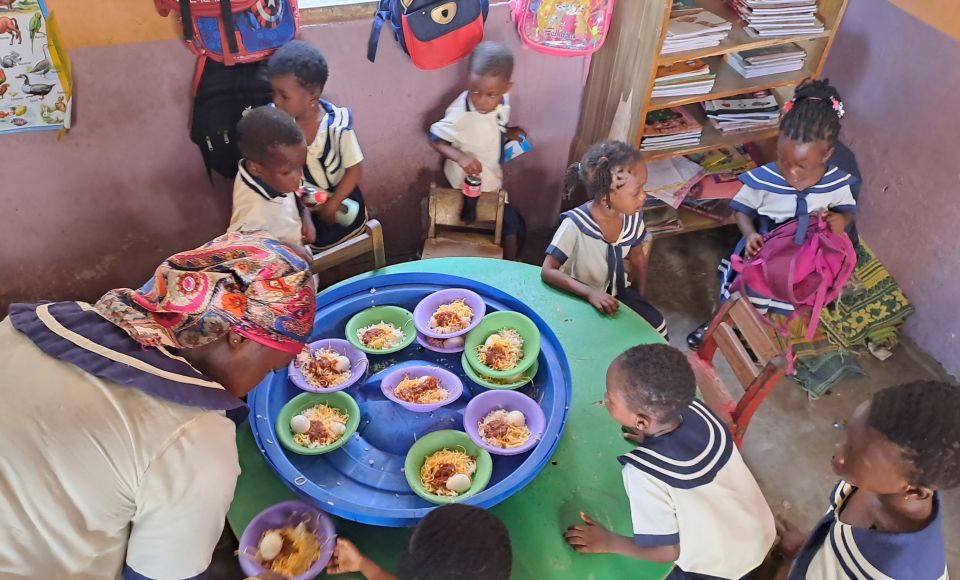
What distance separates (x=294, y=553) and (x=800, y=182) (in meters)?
3.15

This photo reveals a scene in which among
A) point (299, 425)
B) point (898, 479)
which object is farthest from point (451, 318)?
point (898, 479)

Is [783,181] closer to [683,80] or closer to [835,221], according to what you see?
[835,221]

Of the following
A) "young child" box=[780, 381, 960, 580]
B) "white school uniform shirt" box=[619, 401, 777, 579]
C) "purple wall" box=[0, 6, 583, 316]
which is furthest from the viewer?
"purple wall" box=[0, 6, 583, 316]

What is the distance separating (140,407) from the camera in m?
1.75

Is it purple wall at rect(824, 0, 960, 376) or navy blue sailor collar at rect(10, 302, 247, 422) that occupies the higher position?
navy blue sailor collar at rect(10, 302, 247, 422)

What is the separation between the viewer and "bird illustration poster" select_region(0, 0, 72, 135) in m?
3.15

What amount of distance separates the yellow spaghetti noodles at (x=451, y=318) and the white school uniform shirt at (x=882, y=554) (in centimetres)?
157

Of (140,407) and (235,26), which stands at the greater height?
(235,26)

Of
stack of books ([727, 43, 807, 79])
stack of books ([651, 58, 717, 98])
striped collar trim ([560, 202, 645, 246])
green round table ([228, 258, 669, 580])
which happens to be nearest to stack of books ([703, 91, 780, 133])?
stack of books ([727, 43, 807, 79])

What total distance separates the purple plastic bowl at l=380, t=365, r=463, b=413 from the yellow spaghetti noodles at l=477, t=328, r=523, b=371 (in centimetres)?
15

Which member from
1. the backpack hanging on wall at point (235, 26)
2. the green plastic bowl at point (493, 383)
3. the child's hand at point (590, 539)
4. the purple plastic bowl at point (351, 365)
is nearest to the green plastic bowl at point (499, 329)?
the green plastic bowl at point (493, 383)

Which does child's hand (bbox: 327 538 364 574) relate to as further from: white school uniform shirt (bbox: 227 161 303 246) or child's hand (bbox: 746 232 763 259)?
child's hand (bbox: 746 232 763 259)

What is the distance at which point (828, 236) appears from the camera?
149 inches

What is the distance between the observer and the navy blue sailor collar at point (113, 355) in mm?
1747
